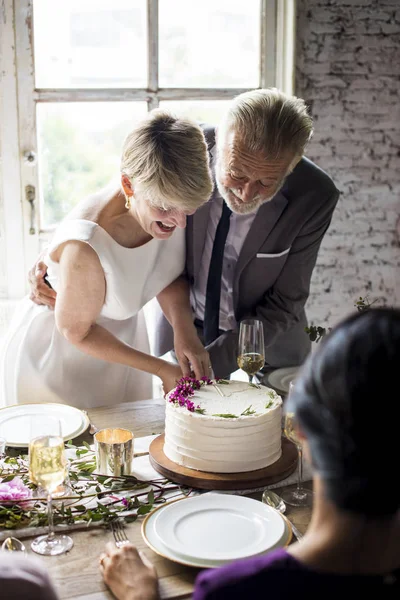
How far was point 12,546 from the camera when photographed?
154 cm

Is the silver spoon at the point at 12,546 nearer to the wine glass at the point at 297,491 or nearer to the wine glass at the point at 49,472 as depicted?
the wine glass at the point at 49,472

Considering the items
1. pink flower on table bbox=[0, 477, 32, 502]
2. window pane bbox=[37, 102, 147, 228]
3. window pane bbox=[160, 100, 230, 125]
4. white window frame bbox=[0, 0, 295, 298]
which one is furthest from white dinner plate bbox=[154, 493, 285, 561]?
window pane bbox=[160, 100, 230, 125]

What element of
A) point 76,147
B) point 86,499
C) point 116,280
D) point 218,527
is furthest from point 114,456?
point 76,147

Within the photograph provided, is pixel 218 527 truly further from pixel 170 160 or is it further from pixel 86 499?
pixel 170 160

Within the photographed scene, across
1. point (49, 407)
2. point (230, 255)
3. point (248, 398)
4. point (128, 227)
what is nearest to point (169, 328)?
point (230, 255)

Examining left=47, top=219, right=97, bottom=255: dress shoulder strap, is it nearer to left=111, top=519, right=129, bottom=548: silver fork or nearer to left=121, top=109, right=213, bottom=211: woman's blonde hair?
left=121, top=109, right=213, bottom=211: woman's blonde hair

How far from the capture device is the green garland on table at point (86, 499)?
5.44ft

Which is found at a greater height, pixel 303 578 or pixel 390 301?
pixel 303 578

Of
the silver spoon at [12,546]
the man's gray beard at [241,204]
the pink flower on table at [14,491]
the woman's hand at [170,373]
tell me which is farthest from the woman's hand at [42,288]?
the silver spoon at [12,546]

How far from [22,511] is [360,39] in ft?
10.9

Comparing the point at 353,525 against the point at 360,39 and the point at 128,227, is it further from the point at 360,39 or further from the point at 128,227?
the point at 360,39

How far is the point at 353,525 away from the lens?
931 mm

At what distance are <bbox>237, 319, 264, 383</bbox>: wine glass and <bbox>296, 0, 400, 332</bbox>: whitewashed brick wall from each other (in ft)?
7.13

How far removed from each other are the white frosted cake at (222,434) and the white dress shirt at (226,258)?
889mm
